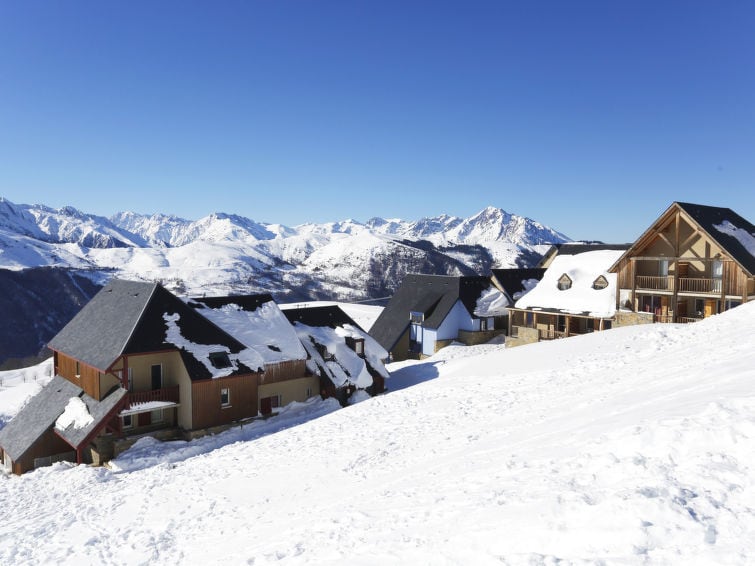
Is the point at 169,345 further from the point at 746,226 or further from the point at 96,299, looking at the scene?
the point at 746,226

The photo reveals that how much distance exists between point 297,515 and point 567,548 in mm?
7418

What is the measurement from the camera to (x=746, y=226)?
111ft

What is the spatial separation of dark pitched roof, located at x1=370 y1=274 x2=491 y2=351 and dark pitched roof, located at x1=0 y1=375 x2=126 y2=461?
80.5 feet

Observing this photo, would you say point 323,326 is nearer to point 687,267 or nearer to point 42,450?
point 42,450

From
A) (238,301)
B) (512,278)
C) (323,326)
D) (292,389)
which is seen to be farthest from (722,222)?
(238,301)

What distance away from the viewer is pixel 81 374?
1073 inches

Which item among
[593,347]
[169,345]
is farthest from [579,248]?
[169,345]

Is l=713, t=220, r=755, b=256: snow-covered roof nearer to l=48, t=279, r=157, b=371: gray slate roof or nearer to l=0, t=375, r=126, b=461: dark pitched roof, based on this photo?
l=48, t=279, r=157, b=371: gray slate roof

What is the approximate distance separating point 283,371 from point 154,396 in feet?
23.9

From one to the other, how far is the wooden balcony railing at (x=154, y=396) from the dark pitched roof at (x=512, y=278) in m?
31.0

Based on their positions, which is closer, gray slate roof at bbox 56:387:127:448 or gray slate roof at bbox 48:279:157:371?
gray slate roof at bbox 56:387:127:448

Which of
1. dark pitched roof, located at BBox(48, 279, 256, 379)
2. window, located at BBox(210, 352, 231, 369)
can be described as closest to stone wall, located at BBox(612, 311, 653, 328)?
dark pitched roof, located at BBox(48, 279, 256, 379)

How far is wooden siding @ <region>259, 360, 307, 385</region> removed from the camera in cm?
2874

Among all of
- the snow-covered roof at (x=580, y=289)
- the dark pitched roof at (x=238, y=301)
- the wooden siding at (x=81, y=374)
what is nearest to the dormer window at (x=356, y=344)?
the dark pitched roof at (x=238, y=301)
